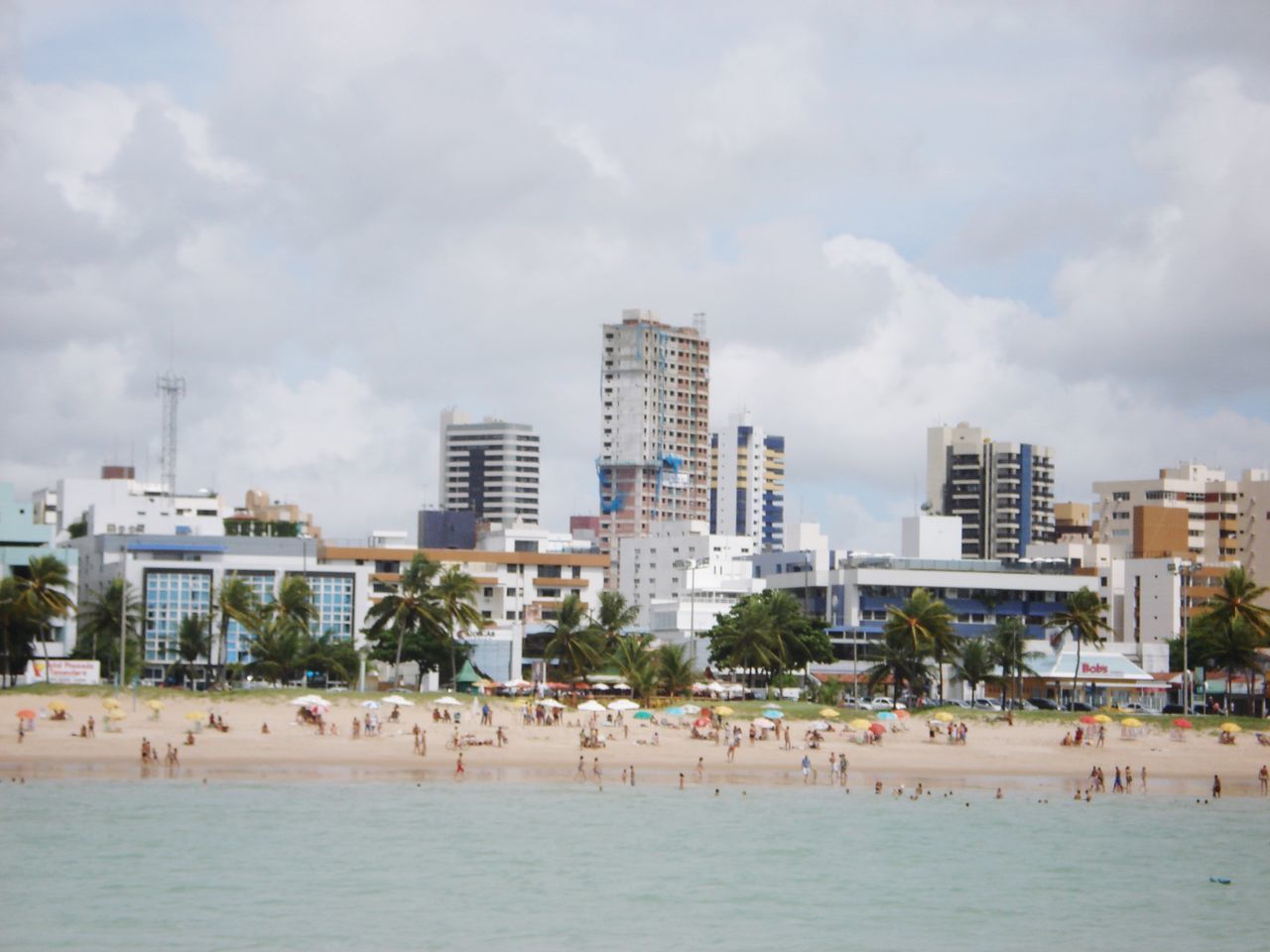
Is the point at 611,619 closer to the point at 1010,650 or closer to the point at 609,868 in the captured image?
the point at 1010,650

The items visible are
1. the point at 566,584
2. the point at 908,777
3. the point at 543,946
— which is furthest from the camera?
the point at 566,584

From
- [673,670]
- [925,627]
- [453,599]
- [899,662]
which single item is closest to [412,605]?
[453,599]

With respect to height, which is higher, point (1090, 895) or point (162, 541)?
point (162, 541)

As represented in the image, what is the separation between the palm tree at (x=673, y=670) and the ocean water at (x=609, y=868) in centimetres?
3036

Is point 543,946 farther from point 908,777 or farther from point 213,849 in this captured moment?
point 908,777

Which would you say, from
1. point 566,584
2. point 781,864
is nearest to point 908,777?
point 781,864

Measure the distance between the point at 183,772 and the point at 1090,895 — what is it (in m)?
36.2

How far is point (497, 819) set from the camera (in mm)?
63094

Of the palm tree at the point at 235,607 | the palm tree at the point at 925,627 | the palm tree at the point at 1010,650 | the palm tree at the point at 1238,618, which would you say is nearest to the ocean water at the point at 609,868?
the palm tree at the point at 925,627

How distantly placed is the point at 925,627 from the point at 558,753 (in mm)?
28410

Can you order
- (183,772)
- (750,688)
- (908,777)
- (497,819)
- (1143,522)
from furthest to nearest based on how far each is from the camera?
(1143,522), (750,688), (908,777), (183,772), (497,819)

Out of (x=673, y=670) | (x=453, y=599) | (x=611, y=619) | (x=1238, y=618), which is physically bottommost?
(x=673, y=670)

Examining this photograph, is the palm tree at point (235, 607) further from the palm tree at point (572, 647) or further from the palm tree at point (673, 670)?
the palm tree at point (673, 670)

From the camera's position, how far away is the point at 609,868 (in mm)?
54969
